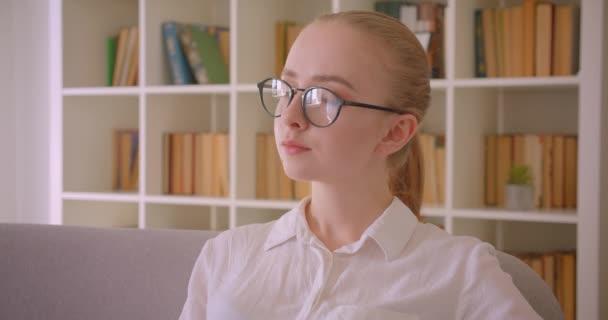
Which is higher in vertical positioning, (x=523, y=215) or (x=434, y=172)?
(x=434, y=172)

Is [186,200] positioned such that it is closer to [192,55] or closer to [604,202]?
[192,55]

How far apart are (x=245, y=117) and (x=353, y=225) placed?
1.62 meters

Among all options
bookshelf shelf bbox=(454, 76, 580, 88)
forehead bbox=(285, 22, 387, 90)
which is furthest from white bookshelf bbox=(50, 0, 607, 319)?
forehead bbox=(285, 22, 387, 90)

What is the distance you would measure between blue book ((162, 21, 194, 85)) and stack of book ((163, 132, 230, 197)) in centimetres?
23

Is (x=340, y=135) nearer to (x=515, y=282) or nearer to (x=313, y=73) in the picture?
(x=313, y=73)

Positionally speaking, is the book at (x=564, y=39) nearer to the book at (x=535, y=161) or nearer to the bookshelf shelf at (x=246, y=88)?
the book at (x=535, y=161)

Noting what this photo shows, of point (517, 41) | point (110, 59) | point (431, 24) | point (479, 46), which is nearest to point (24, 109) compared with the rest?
point (110, 59)

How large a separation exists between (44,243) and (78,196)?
1.54m

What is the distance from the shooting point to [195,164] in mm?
2844

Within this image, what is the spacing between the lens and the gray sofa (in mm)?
1282

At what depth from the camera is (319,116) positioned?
3.23 feet

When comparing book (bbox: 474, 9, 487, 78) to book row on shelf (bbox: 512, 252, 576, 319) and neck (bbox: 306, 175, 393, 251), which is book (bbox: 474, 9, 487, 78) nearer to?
book row on shelf (bbox: 512, 252, 576, 319)

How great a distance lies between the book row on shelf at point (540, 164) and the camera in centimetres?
237

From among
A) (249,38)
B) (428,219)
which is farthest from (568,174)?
(249,38)
